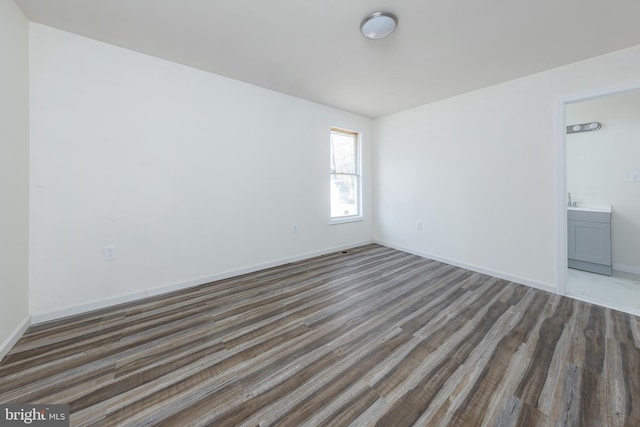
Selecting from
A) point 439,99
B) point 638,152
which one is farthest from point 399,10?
point 638,152

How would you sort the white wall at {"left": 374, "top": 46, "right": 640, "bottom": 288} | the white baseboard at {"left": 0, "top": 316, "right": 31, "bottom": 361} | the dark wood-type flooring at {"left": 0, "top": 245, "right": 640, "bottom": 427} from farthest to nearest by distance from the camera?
1. the white wall at {"left": 374, "top": 46, "right": 640, "bottom": 288}
2. the white baseboard at {"left": 0, "top": 316, "right": 31, "bottom": 361}
3. the dark wood-type flooring at {"left": 0, "top": 245, "right": 640, "bottom": 427}

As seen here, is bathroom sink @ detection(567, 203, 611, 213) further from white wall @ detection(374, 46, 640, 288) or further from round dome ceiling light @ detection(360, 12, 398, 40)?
round dome ceiling light @ detection(360, 12, 398, 40)

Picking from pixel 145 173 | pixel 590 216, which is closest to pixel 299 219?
pixel 145 173

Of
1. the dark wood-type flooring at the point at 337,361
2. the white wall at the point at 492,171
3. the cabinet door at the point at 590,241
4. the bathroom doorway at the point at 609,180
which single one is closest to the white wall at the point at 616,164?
the bathroom doorway at the point at 609,180

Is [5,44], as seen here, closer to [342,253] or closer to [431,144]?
[342,253]

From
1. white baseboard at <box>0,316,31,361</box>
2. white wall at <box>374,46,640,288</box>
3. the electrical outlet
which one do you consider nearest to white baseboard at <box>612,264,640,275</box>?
white wall at <box>374,46,640,288</box>

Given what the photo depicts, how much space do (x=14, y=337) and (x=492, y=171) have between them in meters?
4.99

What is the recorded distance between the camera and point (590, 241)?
3.36 m

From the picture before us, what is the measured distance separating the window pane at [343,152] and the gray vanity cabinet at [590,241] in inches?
137

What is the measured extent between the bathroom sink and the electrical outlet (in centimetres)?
593

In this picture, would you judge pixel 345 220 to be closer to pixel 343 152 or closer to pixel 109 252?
pixel 343 152

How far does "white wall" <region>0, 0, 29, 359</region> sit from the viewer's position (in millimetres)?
1610

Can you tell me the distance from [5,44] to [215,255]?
2327 mm

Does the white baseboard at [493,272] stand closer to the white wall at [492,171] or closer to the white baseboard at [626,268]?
the white wall at [492,171]
